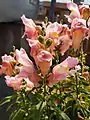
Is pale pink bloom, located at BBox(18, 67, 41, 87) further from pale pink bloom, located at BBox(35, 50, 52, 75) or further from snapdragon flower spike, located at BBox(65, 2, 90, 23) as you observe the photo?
snapdragon flower spike, located at BBox(65, 2, 90, 23)

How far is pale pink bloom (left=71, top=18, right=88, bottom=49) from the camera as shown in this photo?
25.6 inches

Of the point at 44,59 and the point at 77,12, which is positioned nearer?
the point at 44,59

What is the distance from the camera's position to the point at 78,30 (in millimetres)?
653

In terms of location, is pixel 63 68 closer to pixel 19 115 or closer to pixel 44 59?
pixel 44 59

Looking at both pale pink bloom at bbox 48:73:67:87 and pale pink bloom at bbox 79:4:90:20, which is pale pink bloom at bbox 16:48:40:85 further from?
pale pink bloom at bbox 79:4:90:20

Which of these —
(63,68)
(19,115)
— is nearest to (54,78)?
(63,68)

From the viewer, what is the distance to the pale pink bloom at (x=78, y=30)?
65 centimetres

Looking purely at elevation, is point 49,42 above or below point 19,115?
above

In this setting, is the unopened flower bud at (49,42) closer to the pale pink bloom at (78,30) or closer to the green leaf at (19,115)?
the pale pink bloom at (78,30)

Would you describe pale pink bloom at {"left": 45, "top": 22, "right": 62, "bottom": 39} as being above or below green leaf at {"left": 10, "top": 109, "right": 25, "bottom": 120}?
above

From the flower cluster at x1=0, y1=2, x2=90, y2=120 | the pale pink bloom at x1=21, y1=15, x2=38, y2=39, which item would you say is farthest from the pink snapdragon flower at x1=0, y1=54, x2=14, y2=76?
the pale pink bloom at x1=21, y1=15, x2=38, y2=39

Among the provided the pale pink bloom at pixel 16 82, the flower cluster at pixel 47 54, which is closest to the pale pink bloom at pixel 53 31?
the flower cluster at pixel 47 54

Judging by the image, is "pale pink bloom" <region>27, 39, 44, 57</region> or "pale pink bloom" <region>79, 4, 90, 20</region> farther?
"pale pink bloom" <region>79, 4, 90, 20</region>

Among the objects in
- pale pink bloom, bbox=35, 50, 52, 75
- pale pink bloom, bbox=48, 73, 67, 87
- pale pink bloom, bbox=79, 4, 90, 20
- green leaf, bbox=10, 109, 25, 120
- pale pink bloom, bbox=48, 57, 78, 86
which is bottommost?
green leaf, bbox=10, 109, 25, 120
